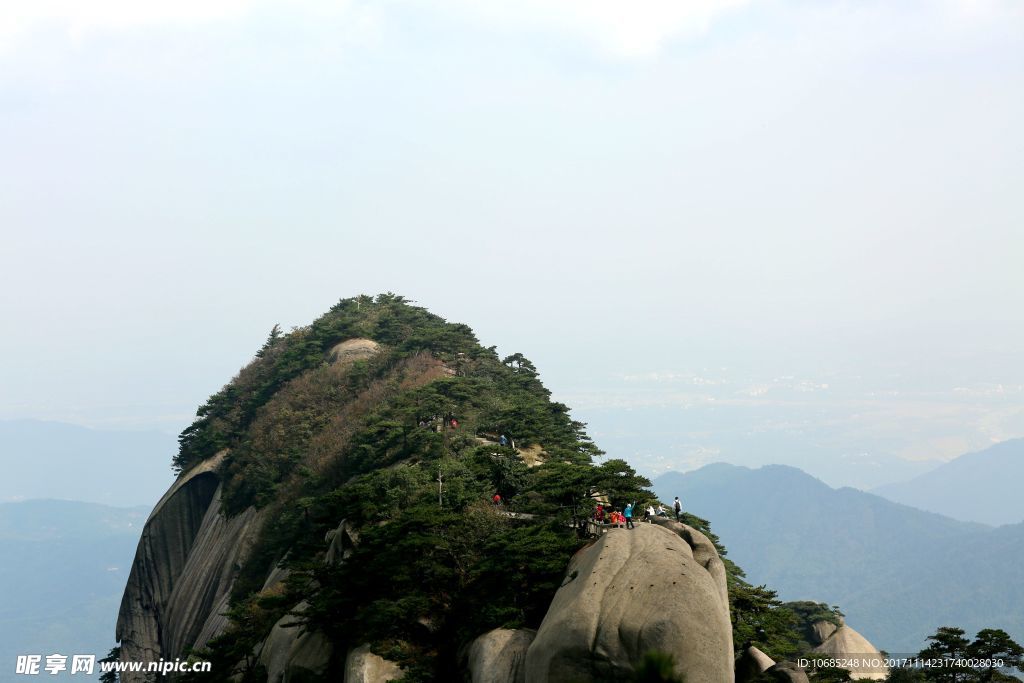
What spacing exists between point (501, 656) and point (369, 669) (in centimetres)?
463

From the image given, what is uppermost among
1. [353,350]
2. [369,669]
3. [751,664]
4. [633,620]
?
[353,350]

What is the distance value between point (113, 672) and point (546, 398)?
3341 centimetres

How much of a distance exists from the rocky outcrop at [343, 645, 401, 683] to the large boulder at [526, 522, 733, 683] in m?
5.68

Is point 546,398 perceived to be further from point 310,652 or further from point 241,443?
point 310,652

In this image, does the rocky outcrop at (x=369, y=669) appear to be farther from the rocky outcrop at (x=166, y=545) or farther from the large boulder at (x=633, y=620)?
the rocky outcrop at (x=166, y=545)

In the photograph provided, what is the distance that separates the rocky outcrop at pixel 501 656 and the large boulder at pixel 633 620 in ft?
4.83

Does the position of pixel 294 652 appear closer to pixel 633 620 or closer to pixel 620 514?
pixel 620 514

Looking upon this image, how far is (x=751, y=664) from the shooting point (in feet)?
91.4

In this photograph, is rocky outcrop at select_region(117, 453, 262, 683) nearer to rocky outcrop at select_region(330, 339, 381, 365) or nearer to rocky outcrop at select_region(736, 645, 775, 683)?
rocky outcrop at select_region(330, 339, 381, 365)

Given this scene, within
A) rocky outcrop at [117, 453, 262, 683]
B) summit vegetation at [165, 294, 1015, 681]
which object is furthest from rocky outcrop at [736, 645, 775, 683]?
rocky outcrop at [117, 453, 262, 683]

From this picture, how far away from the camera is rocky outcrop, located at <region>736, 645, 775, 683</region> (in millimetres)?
27472

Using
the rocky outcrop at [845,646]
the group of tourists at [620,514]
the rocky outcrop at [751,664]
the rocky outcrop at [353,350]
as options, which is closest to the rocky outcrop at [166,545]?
the rocky outcrop at [353,350]

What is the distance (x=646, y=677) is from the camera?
11.9 m

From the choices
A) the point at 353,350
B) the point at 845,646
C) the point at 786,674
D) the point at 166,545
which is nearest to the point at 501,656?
the point at 786,674
